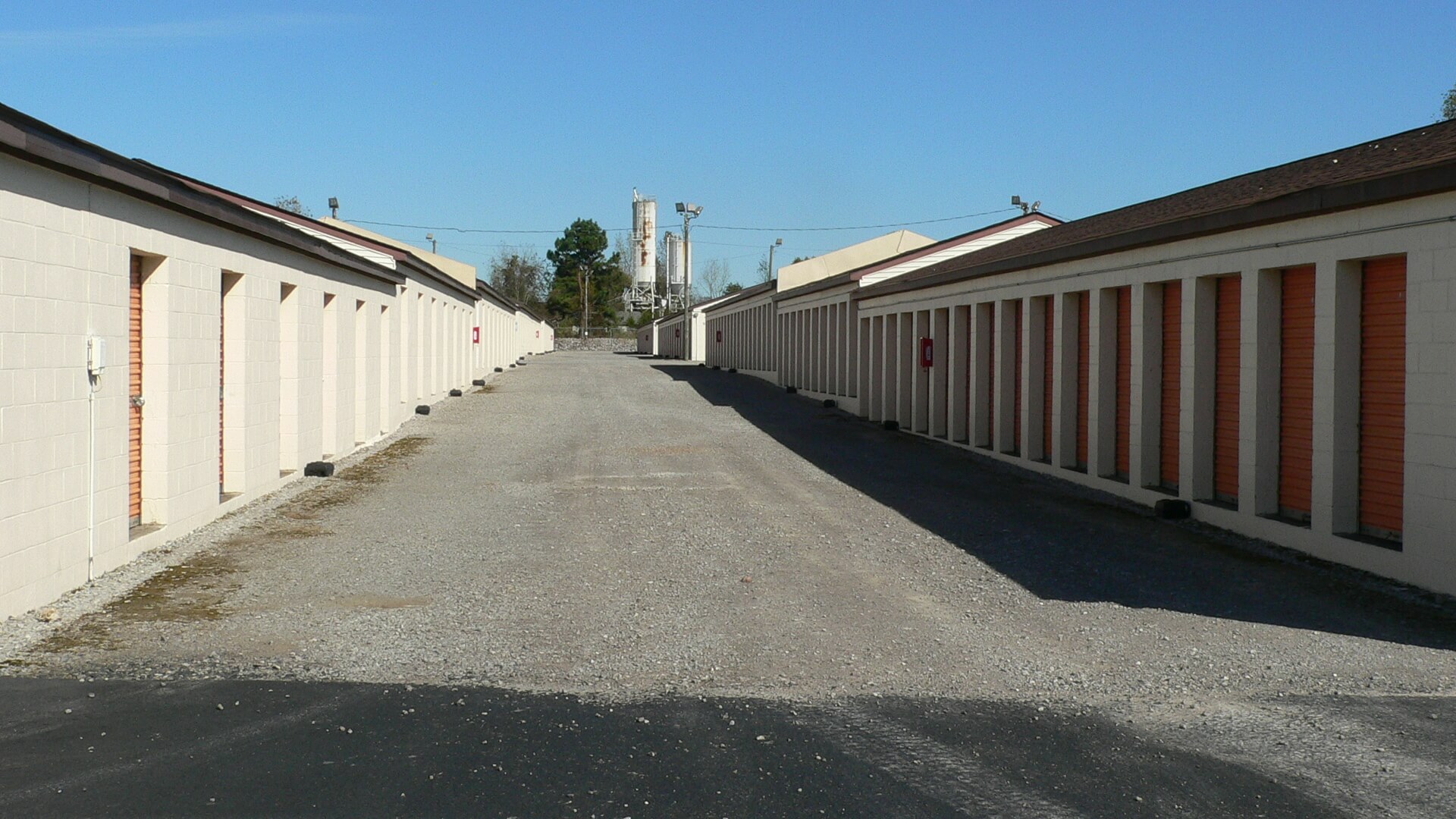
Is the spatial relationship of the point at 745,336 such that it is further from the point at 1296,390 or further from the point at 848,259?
the point at 1296,390

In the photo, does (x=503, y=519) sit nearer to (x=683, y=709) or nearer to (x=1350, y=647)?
(x=683, y=709)

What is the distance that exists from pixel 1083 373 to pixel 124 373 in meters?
12.0

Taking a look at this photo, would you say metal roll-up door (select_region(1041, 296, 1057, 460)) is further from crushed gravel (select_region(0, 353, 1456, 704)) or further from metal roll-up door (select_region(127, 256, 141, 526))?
metal roll-up door (select_region(127, 256, 141, 526))

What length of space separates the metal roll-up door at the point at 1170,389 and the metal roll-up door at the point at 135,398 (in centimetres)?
1081

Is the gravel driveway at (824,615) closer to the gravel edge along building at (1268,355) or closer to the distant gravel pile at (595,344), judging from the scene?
the gravel edge along building at (1268,355)

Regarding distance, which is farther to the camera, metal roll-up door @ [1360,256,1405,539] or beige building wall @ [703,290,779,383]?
beige building wall @ [703,290,779,383]

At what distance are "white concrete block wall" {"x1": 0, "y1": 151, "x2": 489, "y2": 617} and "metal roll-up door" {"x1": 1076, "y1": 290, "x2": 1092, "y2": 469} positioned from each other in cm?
1047

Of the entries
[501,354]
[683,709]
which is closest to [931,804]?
[683,709]

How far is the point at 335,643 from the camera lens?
7.40 metres

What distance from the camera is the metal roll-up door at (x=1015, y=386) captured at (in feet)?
62.4

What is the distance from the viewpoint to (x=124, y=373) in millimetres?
9445

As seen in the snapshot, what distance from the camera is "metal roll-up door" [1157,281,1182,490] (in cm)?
1401

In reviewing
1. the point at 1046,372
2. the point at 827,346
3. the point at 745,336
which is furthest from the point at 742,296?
the point at 1046,372

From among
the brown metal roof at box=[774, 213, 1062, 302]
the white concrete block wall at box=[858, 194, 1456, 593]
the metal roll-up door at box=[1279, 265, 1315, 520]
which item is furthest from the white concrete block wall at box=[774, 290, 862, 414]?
the metal roll-up door at box=[1279, 265, 1315, 520]
